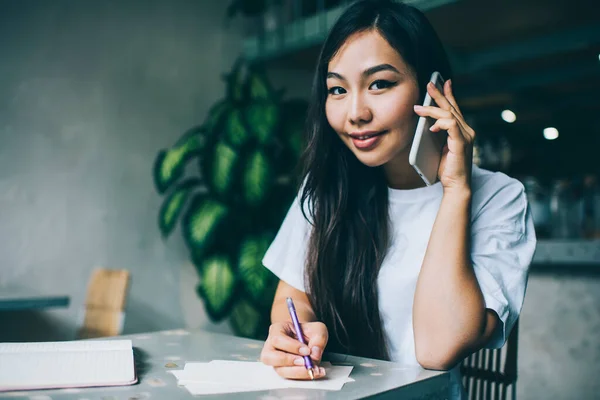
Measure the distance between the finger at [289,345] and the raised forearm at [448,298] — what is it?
0.25m

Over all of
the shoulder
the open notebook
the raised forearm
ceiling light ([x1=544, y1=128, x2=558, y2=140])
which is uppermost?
ceiling light ([x1=544, y1=128, x2=558, y2=140])

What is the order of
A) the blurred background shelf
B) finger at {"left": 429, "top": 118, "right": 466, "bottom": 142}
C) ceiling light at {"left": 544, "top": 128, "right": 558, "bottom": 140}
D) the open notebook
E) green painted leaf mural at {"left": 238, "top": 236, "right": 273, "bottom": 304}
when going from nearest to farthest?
the open notebook → finger at {"left": 429, "top": 118, "right": 466, "bottom": 142} → the blurred background shelf → green painted leaf mural at {"left": 238, "top": 236, "right": 273, "bottom": 304} → ceiling light at {"left": 544, "top": 128, "right": 558, "bottom": 140}

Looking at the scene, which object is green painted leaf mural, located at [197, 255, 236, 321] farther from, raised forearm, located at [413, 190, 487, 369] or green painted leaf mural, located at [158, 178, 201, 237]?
raised forearm, located at [413, 190, 487, 369]

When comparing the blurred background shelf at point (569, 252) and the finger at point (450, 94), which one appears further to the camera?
the blurred background shelf at point (569, 252)

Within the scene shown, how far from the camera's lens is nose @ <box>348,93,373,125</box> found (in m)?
1.19

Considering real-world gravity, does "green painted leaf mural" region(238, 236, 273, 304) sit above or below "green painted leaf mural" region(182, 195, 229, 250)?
below

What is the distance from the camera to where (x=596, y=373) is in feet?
6.94

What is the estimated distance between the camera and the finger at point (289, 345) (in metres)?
0.88

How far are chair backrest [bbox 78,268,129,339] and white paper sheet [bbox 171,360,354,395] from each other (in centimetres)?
134

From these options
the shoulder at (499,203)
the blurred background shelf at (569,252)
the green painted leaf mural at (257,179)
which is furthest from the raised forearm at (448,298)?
the green painted leaf mural at (257,179)

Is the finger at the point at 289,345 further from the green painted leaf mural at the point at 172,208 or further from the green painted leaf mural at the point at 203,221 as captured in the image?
the green painted leaf mural at the point at 172,208

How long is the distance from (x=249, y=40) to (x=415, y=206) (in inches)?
96.0

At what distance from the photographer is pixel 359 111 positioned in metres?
1.19

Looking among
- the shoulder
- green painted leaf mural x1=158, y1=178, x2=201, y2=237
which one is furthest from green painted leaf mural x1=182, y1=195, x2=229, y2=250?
the shoulder
